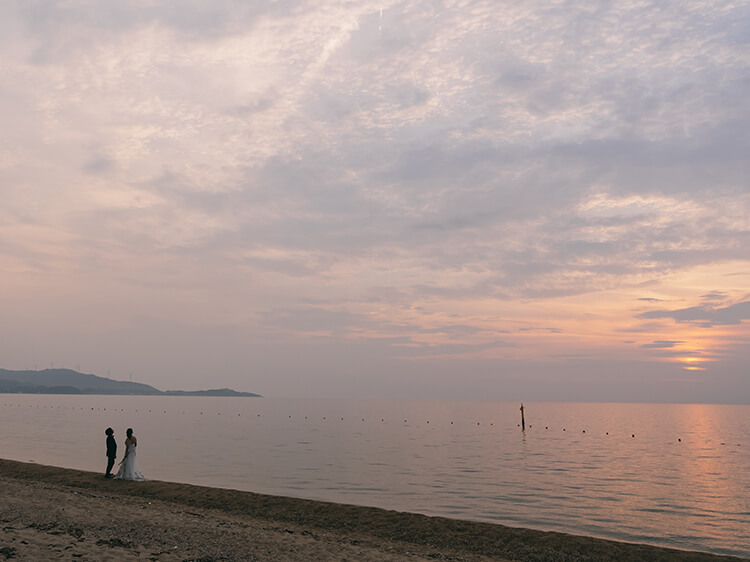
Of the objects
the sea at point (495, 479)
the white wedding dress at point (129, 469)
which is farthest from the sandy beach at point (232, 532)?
the sea at point (495, 479)

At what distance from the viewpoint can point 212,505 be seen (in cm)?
2670

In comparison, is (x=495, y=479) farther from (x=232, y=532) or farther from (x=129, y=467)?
(x=232, y=532)

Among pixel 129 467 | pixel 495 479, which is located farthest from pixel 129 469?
pixel 495 479

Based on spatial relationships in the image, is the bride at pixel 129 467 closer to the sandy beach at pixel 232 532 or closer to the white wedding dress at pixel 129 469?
the white wedding dress at pixel 129 469

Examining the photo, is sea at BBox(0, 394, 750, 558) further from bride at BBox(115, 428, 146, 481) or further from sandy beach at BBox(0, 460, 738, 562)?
bride at BBox(115, 428, 146, 481)

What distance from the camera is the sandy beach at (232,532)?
15930 millimetres

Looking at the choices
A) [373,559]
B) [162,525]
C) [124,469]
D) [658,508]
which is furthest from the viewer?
[658,508]

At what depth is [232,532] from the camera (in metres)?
19.0

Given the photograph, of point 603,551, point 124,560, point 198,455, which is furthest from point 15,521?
point 198,455

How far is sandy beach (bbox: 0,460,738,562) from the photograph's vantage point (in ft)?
52.3

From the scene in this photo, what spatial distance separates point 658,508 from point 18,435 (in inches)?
3152

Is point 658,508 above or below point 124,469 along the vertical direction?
below

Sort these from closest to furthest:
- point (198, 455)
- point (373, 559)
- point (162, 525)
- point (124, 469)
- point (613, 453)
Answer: point (373, 559) → point (162, 525) → point (124, 469) → point (198, 455) → point (613, 453)

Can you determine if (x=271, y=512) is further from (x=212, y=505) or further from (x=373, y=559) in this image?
(x=373, y=559)
